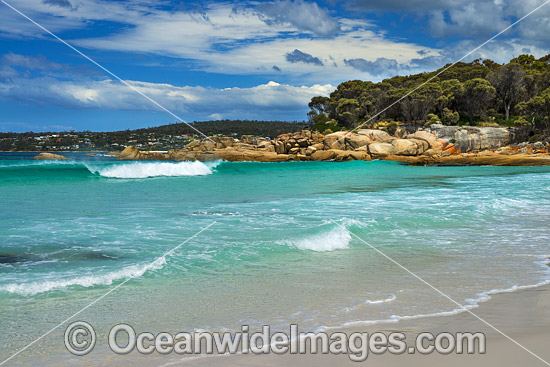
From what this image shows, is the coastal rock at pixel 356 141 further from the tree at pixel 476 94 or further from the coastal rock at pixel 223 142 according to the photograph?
the coastal rock at pixel 223 142

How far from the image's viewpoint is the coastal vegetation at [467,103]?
70.3 metres

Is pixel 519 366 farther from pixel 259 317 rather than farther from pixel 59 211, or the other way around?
pixel 59 211

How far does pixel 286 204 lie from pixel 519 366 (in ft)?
43.6

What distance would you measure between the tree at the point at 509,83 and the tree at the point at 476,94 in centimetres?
230

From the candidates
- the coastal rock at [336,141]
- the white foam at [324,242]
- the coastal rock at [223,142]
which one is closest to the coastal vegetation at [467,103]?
the coastal rock at [336,141]

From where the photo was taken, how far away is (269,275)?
7105mm

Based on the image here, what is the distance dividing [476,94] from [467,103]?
6.95 ft

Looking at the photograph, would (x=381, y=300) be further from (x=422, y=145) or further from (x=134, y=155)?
(x=134, y=155)

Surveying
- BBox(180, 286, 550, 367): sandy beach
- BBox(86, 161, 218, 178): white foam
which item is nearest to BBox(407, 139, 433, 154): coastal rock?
BBox(86, 161, 218, 178): white foam

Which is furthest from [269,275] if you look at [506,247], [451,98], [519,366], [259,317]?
[451,98]

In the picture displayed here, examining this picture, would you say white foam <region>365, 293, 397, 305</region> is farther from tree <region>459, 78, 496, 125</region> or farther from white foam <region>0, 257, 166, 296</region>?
tree <region>459, 78, 496, 125</region>

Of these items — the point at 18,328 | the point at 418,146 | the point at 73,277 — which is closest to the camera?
the point at 18,328

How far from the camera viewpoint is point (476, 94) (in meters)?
71.9

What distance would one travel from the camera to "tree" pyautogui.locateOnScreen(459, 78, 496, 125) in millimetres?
70769
